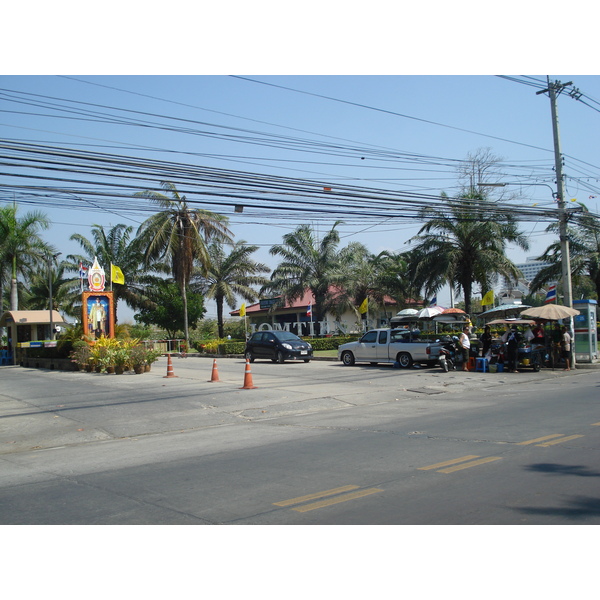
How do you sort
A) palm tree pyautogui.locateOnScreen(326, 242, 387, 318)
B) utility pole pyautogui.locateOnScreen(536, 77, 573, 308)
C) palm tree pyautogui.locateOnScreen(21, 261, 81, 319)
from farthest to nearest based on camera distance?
palm tree pyautogui.locateOnScreen(21, 261, 81, 319) → palm tree pyautogui.locateOnScreen(326, 242, 387, 318) → utility pole pyautogui.locateOnScreen(536, 77, 573, 308)

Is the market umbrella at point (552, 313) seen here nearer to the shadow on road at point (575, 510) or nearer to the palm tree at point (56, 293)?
the shadow on road at point (575, 510)

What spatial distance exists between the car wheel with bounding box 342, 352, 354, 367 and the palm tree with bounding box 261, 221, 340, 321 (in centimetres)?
1562

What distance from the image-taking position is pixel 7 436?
37.8 feet

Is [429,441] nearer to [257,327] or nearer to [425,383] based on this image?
[425,383]

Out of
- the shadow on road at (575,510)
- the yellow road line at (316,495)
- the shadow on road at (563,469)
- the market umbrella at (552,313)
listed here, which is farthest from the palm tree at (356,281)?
the shadow on road at (575,510)

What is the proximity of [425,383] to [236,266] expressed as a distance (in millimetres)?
31130

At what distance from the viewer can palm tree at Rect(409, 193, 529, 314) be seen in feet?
104

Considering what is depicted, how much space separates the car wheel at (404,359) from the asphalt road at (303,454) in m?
4.69

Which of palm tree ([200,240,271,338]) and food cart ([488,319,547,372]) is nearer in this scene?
food cart ([488,319,547,372])

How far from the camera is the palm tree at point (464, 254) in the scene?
1252 inches

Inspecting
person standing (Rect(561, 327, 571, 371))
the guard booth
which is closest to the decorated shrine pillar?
person standing (Rect(561, 327, 571, 371))

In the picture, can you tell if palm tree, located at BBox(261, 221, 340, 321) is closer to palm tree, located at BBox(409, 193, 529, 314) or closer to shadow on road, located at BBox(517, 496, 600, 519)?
palm tree, located at BBox(409, 193, 529, 314)

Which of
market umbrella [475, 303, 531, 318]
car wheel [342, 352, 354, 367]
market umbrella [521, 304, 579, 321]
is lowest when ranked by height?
car wheel [342, 352, 354, 367]

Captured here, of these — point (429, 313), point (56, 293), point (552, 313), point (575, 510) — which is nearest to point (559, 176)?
point (552, 313)
